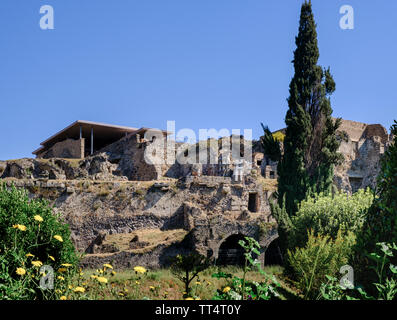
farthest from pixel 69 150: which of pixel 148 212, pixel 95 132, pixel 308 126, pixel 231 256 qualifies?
pixel 308 126

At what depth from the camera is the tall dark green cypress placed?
981 inches

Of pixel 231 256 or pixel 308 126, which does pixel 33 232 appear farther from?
pixel 308 126

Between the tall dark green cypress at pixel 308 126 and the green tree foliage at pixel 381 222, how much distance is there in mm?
14405

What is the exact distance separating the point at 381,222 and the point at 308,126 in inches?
654

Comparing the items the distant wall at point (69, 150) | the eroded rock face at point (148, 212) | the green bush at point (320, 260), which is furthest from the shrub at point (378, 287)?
the distant wall at point (69, 150)

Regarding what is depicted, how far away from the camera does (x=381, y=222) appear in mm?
9562

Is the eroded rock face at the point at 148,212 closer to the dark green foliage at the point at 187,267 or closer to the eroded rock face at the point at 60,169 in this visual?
the dark green foliage at the point at 187,267

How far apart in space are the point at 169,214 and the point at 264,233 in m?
6.76

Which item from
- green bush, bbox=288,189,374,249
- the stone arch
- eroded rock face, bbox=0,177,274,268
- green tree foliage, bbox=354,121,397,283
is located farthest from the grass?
the stone arch

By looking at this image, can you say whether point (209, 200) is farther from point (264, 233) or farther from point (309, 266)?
point (309, 266)

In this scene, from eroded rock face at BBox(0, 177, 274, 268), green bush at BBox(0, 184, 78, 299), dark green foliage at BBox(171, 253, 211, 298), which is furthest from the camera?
eroded rock face at BBox(0, 177, 274, 268)

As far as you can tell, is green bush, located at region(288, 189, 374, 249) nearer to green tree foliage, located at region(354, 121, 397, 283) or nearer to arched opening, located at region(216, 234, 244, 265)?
arched opening, located at region(216, 234, 244, 265)

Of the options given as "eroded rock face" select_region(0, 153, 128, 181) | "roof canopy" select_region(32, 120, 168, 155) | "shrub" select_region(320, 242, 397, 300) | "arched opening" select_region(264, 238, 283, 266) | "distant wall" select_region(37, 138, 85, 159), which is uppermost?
"roof canopy" select_region(32, 120, 168, 155)

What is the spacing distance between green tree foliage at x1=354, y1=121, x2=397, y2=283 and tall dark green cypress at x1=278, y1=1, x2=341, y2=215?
14.4m
